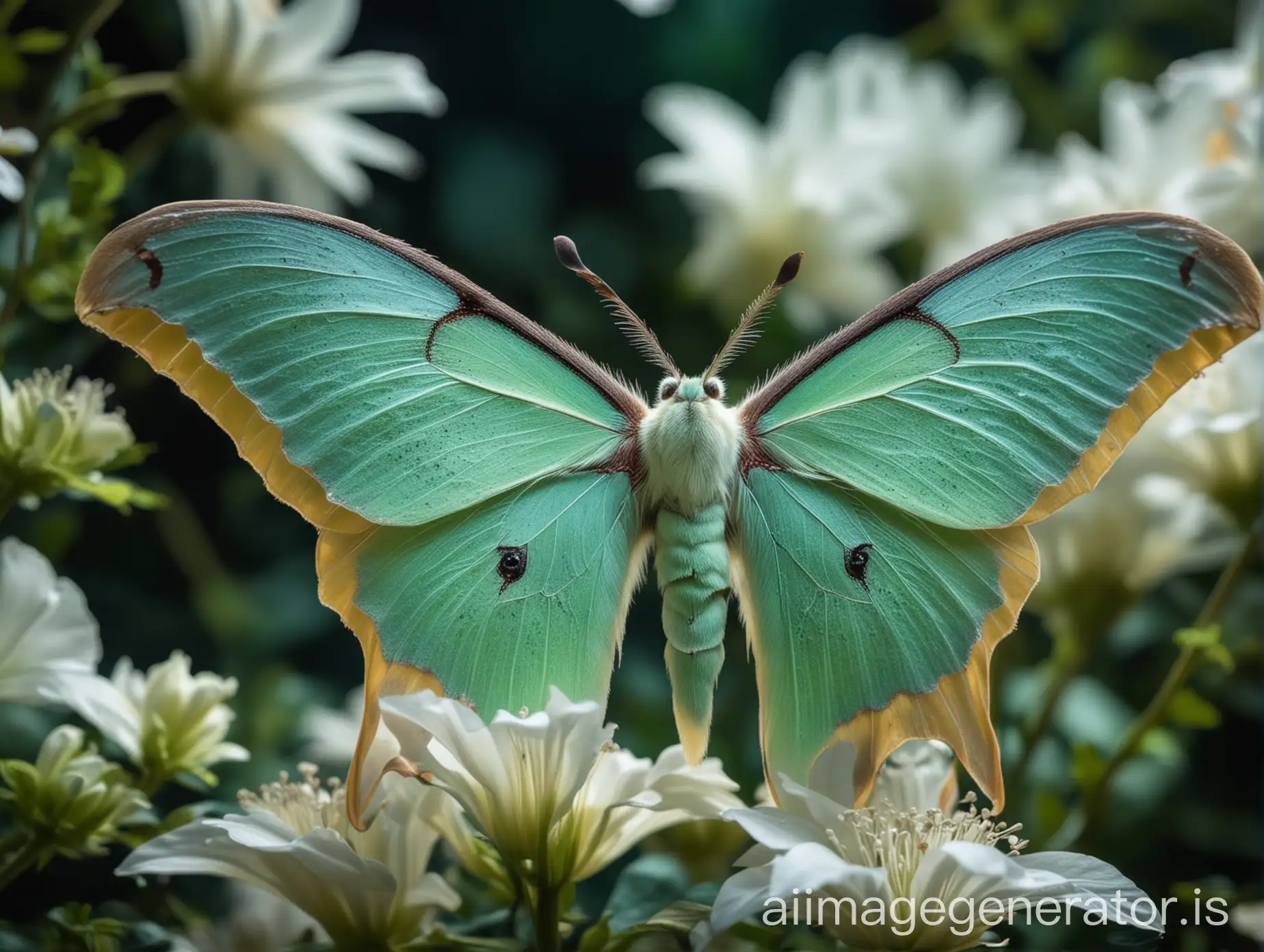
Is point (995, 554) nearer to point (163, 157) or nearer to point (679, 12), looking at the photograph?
point (163, 157)

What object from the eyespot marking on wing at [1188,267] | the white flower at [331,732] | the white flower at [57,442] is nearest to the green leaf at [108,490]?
the white flower at [57,442]

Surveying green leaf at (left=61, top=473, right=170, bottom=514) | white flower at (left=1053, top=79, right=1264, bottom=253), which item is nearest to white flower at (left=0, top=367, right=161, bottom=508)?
green leaf at (left=61, top=473, right=170, bottom=514)

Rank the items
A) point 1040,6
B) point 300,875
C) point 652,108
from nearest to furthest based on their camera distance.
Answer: point 300,875
point 652,108
point 1040,6

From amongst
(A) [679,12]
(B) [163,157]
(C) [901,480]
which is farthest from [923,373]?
(A) [679,12]

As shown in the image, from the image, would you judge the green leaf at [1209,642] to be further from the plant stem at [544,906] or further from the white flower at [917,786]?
the plant stem at [544,906]

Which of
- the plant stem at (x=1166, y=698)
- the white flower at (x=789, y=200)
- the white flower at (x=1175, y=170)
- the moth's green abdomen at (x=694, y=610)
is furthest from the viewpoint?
the white flower at (x=789, y=200)

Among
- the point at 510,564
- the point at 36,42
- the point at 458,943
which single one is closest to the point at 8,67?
the point at 36,42

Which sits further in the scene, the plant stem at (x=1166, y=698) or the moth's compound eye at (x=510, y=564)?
the plant stem at (x=1166, y=698)

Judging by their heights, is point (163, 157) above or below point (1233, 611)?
above
